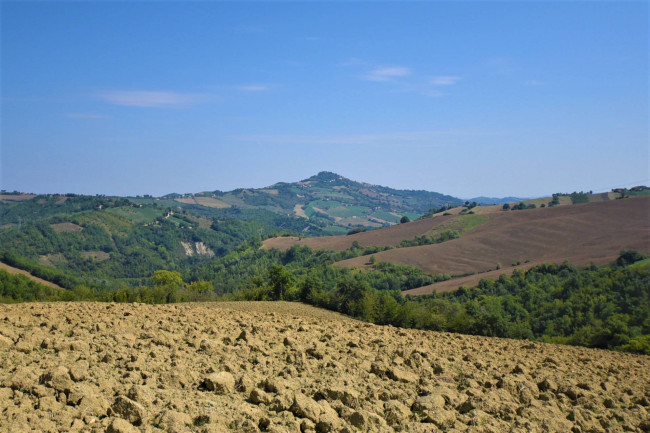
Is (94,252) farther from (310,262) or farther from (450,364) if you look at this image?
A: (450,364)

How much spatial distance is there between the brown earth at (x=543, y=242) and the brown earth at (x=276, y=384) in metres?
60.4

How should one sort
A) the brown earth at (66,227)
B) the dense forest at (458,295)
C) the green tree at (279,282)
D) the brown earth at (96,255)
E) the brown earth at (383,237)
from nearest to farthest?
1. the dense forest at (458,295)
2. the green tree at (279,282)
3. the brown earth at (383,237)
4. the brown earth at (96,255)
5. the brown earth at (66,227)

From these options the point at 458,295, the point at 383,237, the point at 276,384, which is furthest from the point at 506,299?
the point at 383,237

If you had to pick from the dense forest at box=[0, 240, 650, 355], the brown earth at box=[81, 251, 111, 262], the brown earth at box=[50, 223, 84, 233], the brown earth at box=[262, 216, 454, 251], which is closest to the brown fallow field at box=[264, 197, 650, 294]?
the dense forest at box=[0, 240, 650, 355]

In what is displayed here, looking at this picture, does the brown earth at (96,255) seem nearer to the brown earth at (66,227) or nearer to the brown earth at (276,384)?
the brown earth at (66,227)

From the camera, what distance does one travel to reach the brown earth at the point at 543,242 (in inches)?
3093

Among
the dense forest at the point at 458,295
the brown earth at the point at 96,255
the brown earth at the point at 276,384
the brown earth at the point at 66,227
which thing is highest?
the brown earth at the point at 276,384

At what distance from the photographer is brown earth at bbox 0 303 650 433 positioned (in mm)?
8836

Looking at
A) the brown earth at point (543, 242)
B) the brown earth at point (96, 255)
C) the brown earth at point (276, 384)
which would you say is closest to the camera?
the brown earth at point (276, 384)

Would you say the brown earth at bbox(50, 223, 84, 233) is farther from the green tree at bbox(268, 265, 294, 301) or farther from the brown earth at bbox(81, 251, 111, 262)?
the green tree at bbox(268, 265, 294, 301)

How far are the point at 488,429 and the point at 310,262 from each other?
113 m

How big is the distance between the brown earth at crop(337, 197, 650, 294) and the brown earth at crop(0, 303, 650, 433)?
6043 cm

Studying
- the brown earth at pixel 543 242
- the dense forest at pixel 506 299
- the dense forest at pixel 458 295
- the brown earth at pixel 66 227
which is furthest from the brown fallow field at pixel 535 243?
the brown earth at pixel 66 227

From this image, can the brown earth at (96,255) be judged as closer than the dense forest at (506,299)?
No
